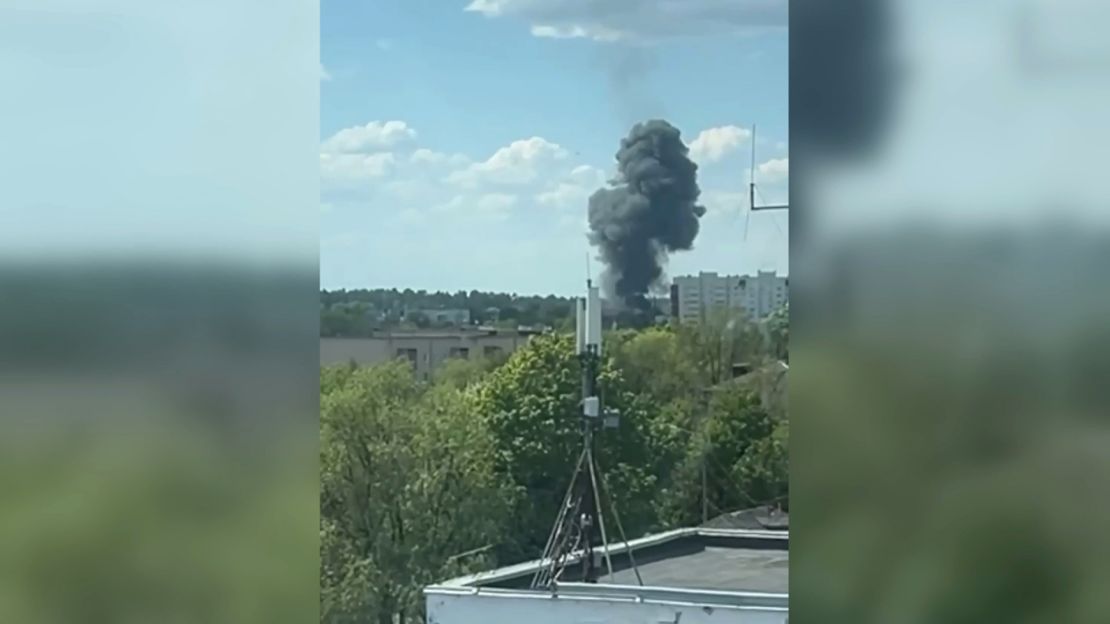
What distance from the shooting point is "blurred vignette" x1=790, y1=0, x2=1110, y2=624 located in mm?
981

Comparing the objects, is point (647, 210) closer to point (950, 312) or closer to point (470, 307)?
point (470, 307)

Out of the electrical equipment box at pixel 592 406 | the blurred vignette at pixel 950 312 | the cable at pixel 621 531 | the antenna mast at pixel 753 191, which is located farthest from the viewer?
the electrical equipment box at pixel 592 406

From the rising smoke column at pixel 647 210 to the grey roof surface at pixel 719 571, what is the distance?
444 millimetres

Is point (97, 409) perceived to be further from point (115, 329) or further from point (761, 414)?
point (761, 414)

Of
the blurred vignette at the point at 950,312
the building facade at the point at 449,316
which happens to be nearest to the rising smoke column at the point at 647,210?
the building facade at the point at 449,316

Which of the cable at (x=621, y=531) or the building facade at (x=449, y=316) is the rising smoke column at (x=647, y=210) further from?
the cable at (x=621, y=531)

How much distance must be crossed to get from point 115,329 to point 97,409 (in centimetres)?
10

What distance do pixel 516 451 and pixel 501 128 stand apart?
0.67 metres

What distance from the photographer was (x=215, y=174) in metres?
1.46

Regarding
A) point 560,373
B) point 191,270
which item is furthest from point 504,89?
point 191,270

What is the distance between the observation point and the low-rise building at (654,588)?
1.80 m

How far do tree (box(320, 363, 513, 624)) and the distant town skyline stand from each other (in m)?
0.28

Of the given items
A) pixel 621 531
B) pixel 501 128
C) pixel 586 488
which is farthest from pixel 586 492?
pixel 501 128

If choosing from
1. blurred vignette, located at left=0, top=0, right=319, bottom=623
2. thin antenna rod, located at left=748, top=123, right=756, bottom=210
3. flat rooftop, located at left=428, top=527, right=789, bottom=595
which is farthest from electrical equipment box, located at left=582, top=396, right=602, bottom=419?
blurred vignette, located at left=0, top=0, right=319, bottom=623
